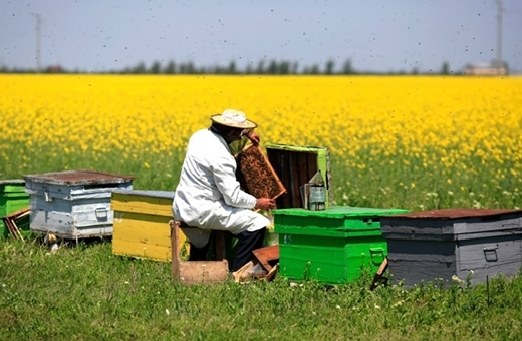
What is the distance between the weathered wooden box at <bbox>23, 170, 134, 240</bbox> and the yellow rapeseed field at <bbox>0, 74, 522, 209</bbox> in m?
3.53

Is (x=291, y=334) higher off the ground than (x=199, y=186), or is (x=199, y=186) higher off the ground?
(x=199, y=186)

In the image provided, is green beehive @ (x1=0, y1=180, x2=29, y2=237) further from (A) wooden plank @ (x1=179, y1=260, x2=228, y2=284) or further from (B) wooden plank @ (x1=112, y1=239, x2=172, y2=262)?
(A) wooden plank @ (x1=179, y1=260, x2=228, y2=284)

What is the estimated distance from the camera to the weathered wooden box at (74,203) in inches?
432

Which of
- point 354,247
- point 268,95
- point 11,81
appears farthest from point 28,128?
point 354,247

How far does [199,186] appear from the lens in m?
9.32

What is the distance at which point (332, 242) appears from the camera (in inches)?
334

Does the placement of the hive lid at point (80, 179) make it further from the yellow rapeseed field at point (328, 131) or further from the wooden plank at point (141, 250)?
the yellow rapeseed field at point (328, 131)

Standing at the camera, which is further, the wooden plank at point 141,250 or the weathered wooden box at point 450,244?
the wooden plank at point 141,250

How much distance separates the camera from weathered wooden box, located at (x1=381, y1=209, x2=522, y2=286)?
7.88 metres

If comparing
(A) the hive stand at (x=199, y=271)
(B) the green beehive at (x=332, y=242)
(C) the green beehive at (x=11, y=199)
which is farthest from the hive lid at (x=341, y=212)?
(C) the green beehive at (x=11, y=199)

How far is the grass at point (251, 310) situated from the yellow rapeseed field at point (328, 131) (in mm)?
4926

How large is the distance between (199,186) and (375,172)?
6854 mm

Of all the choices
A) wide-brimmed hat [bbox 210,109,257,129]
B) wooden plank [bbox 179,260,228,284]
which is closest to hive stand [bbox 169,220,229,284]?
wooden plank [bbox 179,260,228,284]

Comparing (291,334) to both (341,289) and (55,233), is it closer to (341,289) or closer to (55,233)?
(341,289)
